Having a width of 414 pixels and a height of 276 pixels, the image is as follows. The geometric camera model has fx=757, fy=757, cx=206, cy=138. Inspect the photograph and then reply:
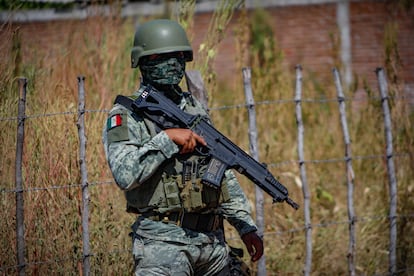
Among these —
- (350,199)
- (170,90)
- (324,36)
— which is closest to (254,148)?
(350,199)

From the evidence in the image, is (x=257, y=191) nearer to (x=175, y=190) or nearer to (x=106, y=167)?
(x=106, y=167)

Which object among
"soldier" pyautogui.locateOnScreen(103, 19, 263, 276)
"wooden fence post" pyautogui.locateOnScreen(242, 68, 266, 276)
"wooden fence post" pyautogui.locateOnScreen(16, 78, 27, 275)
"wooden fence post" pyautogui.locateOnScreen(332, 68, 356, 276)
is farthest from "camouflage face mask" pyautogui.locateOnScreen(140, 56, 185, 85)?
"wooden fence post" pyautogui.locateOnScreen(332, 68, 356, 276)

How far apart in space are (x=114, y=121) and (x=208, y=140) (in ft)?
1.72

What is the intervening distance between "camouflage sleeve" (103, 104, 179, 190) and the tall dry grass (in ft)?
4.52

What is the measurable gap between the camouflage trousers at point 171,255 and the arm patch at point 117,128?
550 millimetres

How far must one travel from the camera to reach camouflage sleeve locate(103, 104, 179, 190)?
3.77m

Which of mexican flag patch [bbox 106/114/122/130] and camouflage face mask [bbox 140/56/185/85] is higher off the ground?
camouflage face mask [bbox 140/56/185/85]

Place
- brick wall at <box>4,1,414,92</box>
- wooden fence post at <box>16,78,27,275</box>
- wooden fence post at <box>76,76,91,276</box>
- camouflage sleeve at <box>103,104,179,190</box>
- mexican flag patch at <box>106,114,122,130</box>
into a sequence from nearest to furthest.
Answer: camouflage sleeve at <box>103,104,179,190</box>, mexican flag patch at <box>106,114,122,130</box>, wooden fence post at <box>16,78,27,275</box>, wooden fence post at <box>76,76,91,276</box>, brick wall at <box>4,1,414,92</box>

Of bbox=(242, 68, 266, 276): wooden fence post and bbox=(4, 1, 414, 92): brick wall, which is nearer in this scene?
bbox=(242, 68, 266, 276): wooden fence post

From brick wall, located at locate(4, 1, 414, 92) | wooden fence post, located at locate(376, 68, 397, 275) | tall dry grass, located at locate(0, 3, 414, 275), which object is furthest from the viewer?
brick wall, located at locate(4, 1, 414, 92)

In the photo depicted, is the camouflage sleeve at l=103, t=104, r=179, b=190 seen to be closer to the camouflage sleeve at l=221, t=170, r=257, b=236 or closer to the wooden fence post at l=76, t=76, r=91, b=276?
the camouflage sleeve at l=221, t=170, r=257, b=236

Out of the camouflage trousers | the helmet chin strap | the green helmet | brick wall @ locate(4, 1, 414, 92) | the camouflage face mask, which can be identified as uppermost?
brick wall @ locate(4, 1, 414, 92)

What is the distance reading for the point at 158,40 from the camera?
4102mm

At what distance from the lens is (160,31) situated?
4.11 meters
